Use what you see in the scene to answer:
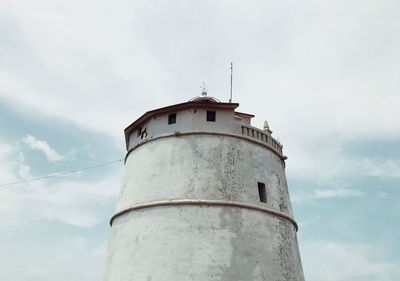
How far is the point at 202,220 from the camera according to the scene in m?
12.2

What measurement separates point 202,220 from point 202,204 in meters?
0.50

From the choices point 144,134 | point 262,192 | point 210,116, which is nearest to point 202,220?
point 262,192

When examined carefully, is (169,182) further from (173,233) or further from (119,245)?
(119,245)

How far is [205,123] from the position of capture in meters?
14.0

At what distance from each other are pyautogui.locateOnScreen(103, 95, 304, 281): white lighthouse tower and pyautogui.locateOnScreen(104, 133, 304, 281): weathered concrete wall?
28 millimetres

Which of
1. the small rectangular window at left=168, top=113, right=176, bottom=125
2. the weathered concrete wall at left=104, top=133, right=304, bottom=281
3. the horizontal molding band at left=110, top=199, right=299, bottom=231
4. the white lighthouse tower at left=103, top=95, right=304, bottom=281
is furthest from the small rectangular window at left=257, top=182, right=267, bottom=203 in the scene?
the small rectangular window at left=168, top=113, right=176, bottom=125

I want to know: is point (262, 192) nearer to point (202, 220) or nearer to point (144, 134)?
point (202, 220)

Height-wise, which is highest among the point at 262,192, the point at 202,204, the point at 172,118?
the point at 172,118

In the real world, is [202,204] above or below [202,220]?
above

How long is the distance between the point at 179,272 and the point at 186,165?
339cm

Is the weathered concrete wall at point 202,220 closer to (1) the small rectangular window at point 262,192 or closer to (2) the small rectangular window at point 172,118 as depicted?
(1) the small rectangular window at point 262,192

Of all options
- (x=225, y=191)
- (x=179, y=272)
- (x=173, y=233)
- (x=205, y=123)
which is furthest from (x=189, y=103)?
(x=179, y=272)

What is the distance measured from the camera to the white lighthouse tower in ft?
38.5


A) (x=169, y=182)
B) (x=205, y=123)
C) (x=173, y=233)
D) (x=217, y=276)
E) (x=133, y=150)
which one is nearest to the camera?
(x=217, y=276)
